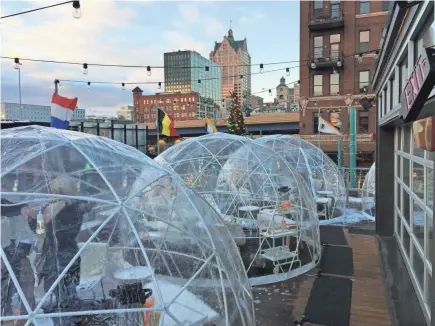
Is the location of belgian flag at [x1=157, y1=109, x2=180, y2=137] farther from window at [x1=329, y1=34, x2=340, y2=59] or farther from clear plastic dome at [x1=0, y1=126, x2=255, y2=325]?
window at [x1=329, y1=34, x2=340, y2=59]

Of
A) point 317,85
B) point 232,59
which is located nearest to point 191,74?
point 232,59

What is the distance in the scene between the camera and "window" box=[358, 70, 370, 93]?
29531 millimetres

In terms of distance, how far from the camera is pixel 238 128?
2731cm

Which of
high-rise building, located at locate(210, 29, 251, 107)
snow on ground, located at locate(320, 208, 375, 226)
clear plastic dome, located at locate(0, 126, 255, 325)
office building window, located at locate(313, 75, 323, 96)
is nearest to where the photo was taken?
clear plastic dome, located at locate(0, 126, 255, 325)

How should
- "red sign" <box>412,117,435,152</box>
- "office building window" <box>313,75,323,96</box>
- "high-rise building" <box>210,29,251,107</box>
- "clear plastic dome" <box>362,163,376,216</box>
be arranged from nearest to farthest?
1. "red sign" <box>412,117,435,152</box>
2. "clear plastic dome" <box>362,163,376,216</box>
3. "office building window" <box>313,75,323,96</box>
4. "high-rise building" <box>210,29,251,107</box>

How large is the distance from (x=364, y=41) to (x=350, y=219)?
66.7 ft

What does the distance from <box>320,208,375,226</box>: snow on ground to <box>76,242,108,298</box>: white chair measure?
36.2 feet

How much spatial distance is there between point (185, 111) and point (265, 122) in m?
26.9

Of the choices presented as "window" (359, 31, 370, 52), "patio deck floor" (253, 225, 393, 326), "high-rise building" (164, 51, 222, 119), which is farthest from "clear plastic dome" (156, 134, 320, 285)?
"window" (359, 31, 370, 52)

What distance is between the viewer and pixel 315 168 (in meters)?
16.5

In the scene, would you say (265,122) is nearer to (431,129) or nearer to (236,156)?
(236,156)

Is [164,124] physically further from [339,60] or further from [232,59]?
[232,59]

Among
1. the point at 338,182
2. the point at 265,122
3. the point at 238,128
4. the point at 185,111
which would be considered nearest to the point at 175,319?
the point at 338,182

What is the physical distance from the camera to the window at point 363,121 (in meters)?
30.0
